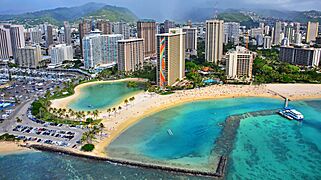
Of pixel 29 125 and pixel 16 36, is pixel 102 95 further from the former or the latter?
pixel 16 36

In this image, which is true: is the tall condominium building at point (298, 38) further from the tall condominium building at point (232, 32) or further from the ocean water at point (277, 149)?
the ocean water at point (277, 149)

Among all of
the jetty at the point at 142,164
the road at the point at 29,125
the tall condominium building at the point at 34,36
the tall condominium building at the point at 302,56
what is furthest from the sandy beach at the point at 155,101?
the tall condominium building at the point at 34,36

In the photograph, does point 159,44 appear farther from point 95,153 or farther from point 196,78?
point 95,153

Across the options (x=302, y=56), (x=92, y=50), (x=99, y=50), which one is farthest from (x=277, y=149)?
(x=99, y=50)

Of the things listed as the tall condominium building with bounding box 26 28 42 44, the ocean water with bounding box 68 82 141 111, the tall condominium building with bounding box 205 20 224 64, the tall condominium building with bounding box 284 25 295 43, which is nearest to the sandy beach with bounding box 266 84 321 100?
the tall condominium building with bounding box 205 20 224 64

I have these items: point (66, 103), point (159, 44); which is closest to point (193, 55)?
point (159, 44)

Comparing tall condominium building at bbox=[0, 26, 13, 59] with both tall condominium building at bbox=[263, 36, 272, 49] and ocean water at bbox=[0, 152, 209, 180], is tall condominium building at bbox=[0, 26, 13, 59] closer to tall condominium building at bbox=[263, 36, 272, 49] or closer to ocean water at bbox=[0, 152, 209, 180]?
ocean water at bbox=[0, 152, 209, 180]
